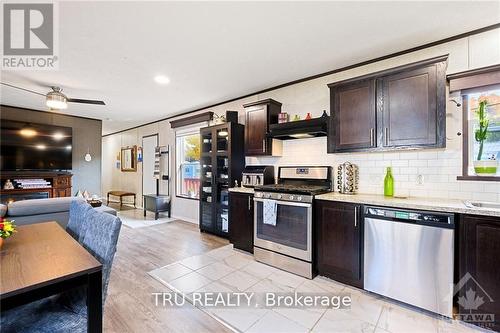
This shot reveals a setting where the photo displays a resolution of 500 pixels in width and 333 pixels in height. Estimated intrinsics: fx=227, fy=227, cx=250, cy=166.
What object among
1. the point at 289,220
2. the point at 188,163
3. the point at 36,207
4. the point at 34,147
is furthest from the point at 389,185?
the point at 34,147

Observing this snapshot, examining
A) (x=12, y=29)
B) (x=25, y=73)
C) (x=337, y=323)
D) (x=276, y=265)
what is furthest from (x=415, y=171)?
(x=25, y=73)

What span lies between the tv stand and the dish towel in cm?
509

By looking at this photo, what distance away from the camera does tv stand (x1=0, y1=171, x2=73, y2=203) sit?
4.67 metres

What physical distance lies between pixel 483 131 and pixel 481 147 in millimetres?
154

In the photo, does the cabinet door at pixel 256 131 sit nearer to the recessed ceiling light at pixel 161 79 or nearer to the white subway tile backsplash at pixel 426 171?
the recessed ceiling light at pixel 161 79

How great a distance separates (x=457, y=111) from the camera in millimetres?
2312

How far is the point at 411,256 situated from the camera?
2020 millimetres

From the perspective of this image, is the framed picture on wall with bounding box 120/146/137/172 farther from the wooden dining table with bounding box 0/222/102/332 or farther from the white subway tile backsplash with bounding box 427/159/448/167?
the white subway tile backsplash with bounding box 427/159/448/167

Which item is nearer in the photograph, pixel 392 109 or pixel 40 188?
pixel 392 109

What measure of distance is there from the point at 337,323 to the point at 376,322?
0.33 metres

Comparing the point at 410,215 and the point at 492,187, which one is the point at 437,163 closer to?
the point at 492,187

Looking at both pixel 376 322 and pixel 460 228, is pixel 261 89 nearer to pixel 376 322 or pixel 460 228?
pixel 460 228

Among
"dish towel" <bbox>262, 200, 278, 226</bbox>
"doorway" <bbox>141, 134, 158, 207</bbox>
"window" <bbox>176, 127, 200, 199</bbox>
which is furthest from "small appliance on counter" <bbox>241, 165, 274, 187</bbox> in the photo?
"doorway" <bbox>141, 134, 158, 207</bbox>

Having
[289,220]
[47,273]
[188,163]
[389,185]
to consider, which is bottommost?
[289,220]
